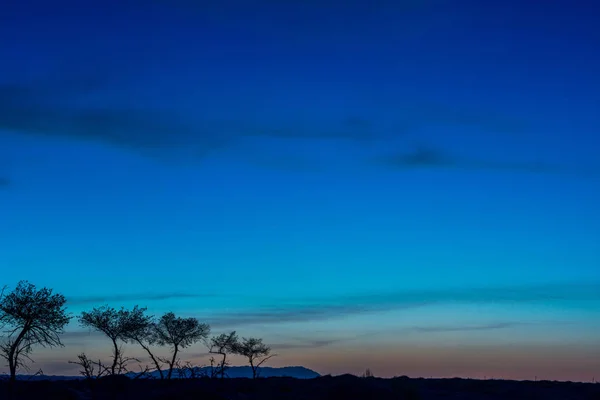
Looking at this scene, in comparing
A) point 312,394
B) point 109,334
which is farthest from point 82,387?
point 312,394

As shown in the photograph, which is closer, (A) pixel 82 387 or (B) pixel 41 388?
(B) pixel 41 388

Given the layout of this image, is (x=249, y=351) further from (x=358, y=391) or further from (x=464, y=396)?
(x=358, y=391)

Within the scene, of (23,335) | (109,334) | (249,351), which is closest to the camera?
(23,335)

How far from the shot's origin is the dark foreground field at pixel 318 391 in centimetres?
5819

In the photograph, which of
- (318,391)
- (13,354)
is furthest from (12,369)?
(318,391)

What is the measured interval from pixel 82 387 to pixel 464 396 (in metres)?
47.3

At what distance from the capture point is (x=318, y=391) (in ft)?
215

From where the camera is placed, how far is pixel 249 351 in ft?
408

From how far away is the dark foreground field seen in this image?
58.2 metres

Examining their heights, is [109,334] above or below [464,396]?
above

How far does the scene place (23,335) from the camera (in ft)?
179

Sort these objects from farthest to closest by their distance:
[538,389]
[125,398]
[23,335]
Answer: [538,389] < [125,398] < [23,335]

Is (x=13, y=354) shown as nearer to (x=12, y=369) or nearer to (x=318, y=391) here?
(x=12, y=369)

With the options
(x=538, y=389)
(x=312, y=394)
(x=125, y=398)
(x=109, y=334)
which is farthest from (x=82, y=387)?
(x=538, y=389)
